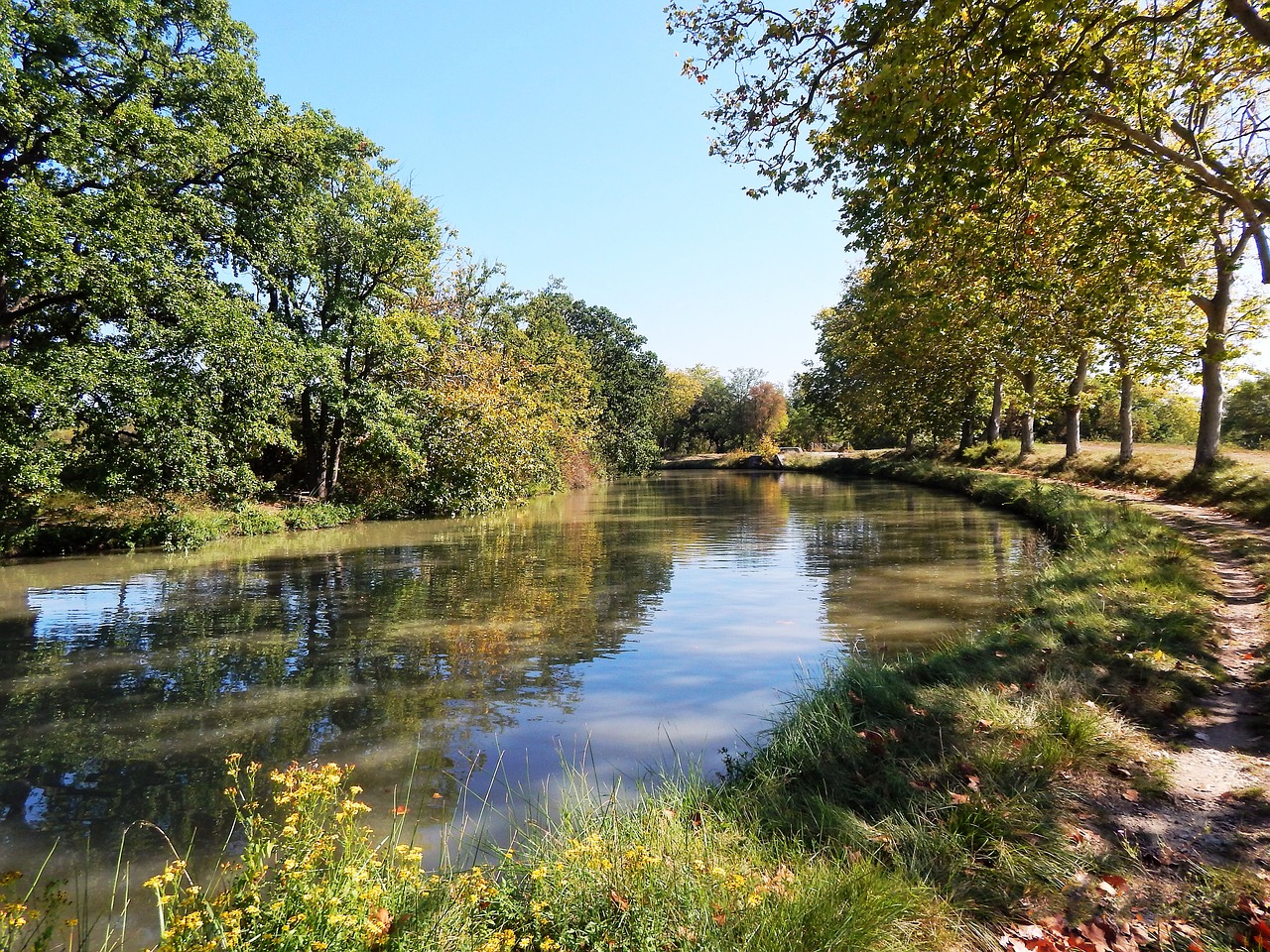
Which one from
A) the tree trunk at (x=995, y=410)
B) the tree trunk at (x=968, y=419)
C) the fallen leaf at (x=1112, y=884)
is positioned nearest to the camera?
the fallen leaf at (x=1112, y=884)

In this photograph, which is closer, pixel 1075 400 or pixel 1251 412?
pixel 1075 400

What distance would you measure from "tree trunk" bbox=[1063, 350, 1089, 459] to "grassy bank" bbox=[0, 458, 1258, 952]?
Answer: 82.1 ft

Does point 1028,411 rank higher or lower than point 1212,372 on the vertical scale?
lower

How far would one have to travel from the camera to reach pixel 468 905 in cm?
307

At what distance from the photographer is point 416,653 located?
29.7 ft

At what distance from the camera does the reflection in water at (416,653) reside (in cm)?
575

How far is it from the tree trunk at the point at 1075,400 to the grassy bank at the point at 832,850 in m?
25.0

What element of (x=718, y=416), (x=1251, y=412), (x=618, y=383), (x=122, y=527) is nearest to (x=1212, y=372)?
(x=122, y=527)

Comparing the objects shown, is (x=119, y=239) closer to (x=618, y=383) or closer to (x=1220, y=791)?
(x=1220, y=791)

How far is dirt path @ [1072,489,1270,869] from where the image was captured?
3.72 metres

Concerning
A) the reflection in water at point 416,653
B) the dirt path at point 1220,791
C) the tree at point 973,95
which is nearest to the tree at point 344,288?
the reflection in water at point 416,653

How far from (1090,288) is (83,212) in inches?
869

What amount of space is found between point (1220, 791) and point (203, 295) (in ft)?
72.1

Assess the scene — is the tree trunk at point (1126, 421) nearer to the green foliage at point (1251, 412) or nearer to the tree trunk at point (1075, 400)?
the tree trunk at point (1075, 400)
